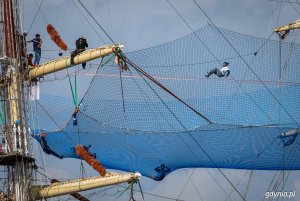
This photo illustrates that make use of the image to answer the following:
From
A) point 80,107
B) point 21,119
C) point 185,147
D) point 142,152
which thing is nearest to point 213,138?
point 185,147

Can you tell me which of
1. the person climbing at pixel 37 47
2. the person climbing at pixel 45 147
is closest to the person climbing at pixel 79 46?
the person climbing at pixel 37 47

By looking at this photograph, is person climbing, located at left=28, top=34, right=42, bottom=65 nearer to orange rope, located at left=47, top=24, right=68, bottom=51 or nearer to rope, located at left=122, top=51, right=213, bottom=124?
orange rope, located at left=47, top=24, right=68, bottom=51

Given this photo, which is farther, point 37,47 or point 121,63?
point 37,47

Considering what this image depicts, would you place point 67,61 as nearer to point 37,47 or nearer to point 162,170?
point 37,47

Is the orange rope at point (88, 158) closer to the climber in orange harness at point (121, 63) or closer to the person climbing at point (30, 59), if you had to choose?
the climber in orange harness at point (121, 63)

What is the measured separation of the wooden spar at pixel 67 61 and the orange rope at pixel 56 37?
52 cm

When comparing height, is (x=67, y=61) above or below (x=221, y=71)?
above

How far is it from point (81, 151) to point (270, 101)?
20.5 ft

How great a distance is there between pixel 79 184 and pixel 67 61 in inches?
165

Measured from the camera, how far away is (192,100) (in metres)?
23.4

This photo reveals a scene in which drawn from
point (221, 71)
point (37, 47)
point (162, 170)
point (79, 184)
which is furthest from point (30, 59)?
point (221, 71)

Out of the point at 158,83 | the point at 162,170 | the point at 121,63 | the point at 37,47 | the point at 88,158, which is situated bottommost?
the point at 162,170

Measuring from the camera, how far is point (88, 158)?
24.2m

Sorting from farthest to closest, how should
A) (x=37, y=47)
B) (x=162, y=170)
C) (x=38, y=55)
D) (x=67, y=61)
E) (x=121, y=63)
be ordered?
(x=38, y=55) < (x=37, y=47) < (x=67, y=61) < (x=162, y=170) < (x=121, y=63)
